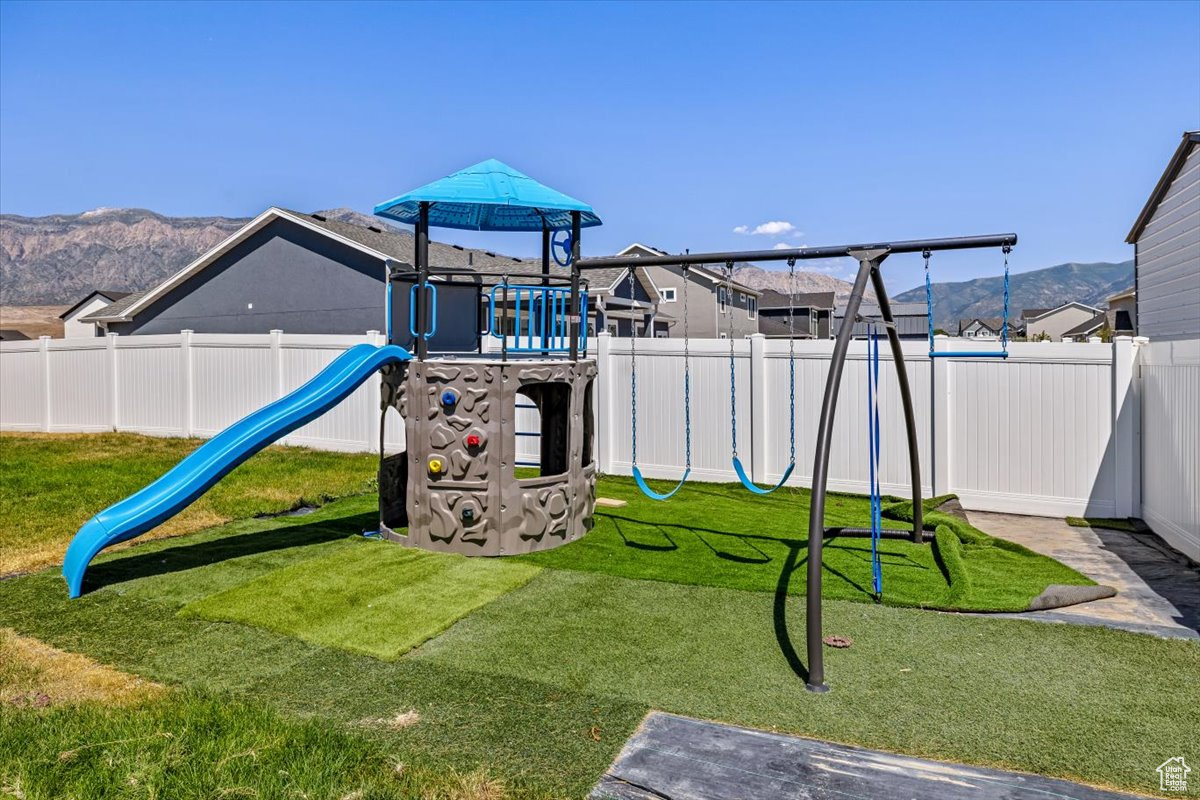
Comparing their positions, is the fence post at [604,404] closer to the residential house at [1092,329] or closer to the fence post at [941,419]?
the fence post at [941,419]

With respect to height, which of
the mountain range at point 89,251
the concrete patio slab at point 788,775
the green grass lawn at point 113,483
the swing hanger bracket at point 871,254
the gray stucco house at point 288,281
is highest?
the mountain range at point 89,251

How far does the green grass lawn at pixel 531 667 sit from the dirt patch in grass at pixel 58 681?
0.14 metres

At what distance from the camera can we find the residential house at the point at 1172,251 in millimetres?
10855

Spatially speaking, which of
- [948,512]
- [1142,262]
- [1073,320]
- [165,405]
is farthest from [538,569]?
[1073,320]

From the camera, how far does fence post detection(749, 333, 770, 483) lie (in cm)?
1057

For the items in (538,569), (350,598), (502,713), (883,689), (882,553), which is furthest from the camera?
(882,553)

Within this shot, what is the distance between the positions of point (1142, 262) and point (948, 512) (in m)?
8.22

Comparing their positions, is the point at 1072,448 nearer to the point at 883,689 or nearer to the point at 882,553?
the point at 882,553

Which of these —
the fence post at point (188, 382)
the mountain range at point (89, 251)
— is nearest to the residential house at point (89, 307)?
the fence post at point (188, 382)

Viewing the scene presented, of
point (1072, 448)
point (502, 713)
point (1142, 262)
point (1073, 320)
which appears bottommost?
point (502, 713)

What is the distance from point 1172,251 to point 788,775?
1242 centimetres

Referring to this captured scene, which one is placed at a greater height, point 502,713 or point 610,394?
point 610,394

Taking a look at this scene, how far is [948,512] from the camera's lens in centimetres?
888

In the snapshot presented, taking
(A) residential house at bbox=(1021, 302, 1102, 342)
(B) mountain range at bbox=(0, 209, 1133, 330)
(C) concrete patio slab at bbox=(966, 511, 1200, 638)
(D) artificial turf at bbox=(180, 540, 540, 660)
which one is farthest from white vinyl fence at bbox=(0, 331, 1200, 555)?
(B) mountain range at bbox=(0, 209, 1133, 330)
